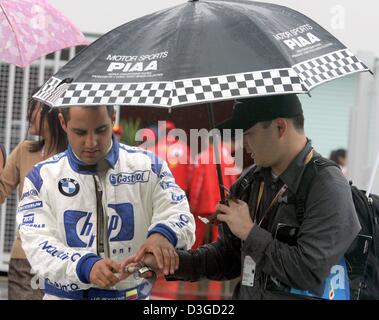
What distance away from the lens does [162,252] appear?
12.1ft

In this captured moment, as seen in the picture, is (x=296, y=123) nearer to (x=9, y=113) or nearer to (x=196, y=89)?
(x=196, y=89)

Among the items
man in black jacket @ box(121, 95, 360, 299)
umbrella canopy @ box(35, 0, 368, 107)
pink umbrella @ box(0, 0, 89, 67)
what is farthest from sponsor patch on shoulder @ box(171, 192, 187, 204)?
pink umbrella @ box(0, 0, 89, 67)

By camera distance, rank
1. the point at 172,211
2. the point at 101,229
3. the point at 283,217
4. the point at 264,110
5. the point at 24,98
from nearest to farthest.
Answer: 1. the point at 283,217
2. the point at 264,110
3. the point at 101,229
4. the point at 172,211
5. the point at 24,98

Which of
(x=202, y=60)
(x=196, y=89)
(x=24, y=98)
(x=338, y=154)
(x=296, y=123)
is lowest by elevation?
(x=338, y=154)

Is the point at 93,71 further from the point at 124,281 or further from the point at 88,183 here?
the point at 124,281

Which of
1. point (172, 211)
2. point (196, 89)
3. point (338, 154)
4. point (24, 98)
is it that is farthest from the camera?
point (338, 154)

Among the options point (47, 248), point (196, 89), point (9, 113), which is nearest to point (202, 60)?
point (196, 89)

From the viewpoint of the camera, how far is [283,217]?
351cm

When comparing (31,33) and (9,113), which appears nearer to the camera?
(31,33)

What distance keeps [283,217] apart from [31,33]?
6.64 ft

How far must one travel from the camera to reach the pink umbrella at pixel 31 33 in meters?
4.69

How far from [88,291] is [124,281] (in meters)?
0.17

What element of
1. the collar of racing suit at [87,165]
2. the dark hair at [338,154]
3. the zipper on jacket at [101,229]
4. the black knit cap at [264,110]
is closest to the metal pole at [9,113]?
the dark hair at [338,154]
